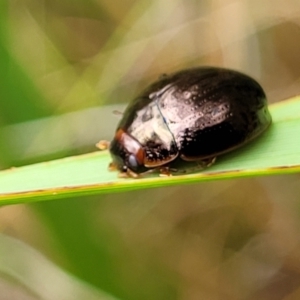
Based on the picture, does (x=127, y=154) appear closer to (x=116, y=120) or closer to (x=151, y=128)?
(x=151, y=128)

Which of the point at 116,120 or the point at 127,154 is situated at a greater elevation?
the point at 127,154

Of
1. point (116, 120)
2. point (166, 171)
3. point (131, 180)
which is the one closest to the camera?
point (131, 180)

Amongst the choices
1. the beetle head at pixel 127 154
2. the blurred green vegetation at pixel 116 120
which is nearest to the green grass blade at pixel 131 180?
the beetle head at pixel 127 154

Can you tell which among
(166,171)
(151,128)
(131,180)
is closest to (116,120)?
(151,128)

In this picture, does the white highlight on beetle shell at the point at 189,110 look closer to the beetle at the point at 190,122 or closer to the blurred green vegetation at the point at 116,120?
the beetle at the point at 190,122

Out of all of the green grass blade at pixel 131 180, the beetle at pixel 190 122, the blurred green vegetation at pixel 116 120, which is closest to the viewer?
the green grass blade at pixel 131 180

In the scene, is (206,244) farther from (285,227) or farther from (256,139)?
(256,139)
